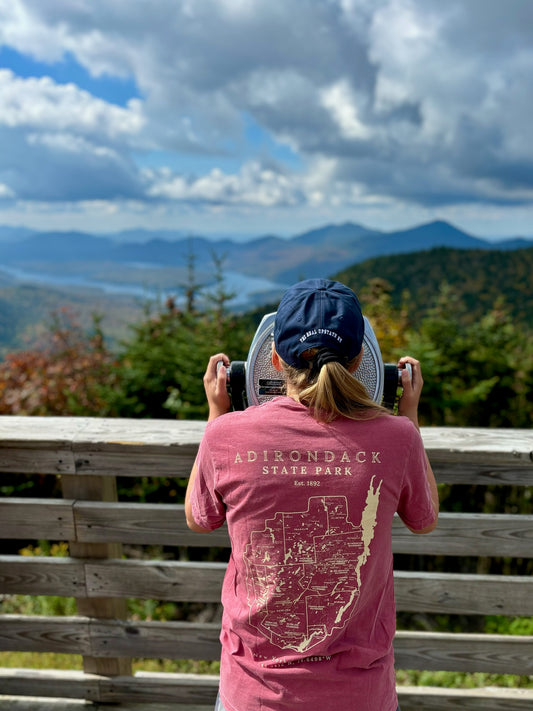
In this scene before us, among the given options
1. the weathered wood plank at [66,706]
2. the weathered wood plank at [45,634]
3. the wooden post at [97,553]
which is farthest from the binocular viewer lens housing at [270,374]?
the weathered wood plank at [66,706]

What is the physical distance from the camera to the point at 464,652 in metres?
2.05

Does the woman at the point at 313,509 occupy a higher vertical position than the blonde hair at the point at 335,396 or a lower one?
lower

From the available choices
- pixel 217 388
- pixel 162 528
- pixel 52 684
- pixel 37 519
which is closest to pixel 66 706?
pixel 52 684

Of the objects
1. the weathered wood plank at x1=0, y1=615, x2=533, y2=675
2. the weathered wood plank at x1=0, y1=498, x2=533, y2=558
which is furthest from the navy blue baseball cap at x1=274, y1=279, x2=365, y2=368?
the weathered wood plank at x1=0, y1=615, x2=533, y2=675

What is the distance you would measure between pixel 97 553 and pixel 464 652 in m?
1.42

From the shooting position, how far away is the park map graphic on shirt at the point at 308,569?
1.19m

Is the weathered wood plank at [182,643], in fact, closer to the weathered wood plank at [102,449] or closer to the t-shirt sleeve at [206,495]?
the weathered wood plank at [102,449]

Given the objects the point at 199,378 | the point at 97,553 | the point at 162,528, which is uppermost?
the point at 199,378

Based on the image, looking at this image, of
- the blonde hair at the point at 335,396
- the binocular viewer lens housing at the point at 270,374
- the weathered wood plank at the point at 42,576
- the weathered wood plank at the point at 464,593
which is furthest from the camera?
the weathered wood plank at the point at 42,576

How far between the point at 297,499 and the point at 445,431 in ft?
3.13

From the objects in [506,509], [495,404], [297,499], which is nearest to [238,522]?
[297,499]

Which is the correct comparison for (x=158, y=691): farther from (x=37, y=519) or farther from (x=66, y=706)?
(x=37, y=519)

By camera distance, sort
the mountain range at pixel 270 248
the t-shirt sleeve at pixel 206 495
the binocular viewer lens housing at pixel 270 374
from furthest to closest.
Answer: the mountain range at pixel 270 248
the binocular viewer lens housing at pixel 270 374
the t-shirt sleeve at pixel 206 495

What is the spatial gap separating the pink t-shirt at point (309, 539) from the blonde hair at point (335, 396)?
0.8 inches
